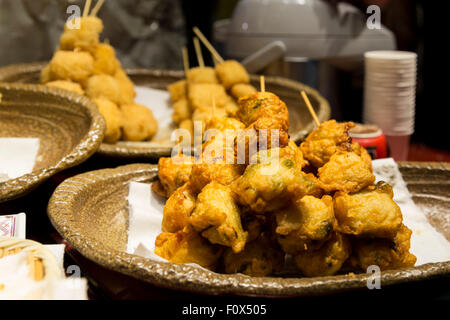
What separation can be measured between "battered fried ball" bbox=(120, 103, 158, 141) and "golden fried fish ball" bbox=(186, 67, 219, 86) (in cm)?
40

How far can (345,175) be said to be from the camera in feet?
5.08

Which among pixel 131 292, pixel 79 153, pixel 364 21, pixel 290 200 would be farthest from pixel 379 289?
pixel 364 21

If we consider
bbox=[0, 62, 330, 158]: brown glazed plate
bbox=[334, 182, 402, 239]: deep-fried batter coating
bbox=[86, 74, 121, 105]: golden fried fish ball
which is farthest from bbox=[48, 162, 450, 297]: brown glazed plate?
bbox=[86, 74, 121, 105]: golden fried fish ball

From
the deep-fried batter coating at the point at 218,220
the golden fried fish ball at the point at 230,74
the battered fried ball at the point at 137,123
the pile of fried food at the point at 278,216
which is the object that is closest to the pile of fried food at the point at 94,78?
the battered fried ball at the point at 137,123

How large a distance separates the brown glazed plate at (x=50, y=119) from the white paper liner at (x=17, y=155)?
0.10 feet

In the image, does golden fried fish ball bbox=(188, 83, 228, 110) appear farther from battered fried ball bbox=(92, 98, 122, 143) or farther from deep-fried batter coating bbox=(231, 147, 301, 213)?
deep-fried batter coating bbox=(231, 147, 301, 213)

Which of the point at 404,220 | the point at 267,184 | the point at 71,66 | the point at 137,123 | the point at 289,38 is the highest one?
the point at 289,38

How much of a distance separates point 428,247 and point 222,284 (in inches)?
33.9

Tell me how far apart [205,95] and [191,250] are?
5.93ft

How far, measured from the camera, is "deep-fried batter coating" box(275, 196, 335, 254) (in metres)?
1.40

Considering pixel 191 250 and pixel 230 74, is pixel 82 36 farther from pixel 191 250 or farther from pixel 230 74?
pixel 191 250

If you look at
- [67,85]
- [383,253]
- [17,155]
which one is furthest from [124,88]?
[383,253]
